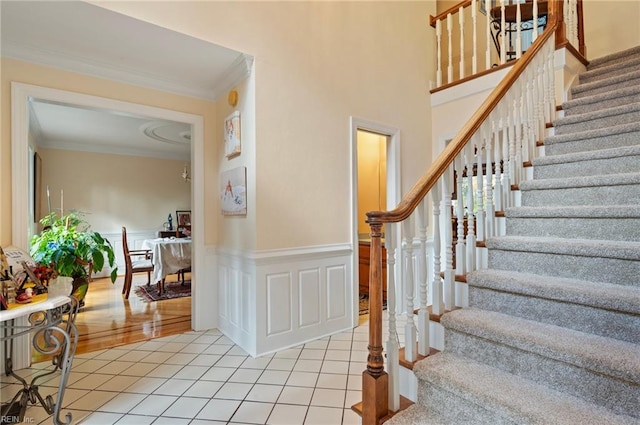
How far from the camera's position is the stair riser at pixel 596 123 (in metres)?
2.42

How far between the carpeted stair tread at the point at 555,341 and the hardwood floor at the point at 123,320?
A: 281 centimetres

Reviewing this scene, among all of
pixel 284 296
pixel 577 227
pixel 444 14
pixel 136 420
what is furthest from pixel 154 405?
pixel 444 14

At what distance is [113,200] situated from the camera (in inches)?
251

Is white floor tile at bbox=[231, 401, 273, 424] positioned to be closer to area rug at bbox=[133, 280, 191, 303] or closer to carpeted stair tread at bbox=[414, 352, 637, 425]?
carpeted stair tread at bbox=[414, 352, 637, 425]

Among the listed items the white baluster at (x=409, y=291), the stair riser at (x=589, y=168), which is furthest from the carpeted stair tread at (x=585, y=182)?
the white baluster at (x=409, y=291)

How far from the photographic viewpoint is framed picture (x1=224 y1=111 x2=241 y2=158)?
9.32ft

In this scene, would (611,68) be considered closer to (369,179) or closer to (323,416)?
(369,179)

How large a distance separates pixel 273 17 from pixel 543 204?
2.65 metres

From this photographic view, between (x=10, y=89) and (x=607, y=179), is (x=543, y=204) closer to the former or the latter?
(x=607, y=179)

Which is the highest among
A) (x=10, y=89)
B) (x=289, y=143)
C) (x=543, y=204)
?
(x=10, y=89)

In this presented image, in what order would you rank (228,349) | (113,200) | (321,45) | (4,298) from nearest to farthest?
(4,298) < (228,349) < (321,45) < (113,200)

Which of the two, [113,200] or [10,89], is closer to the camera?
[10,89]

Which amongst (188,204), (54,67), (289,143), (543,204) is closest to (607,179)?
(543,204)

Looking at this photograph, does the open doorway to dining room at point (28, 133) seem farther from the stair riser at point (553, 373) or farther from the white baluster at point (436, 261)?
the stair riser at point (553, 373)
